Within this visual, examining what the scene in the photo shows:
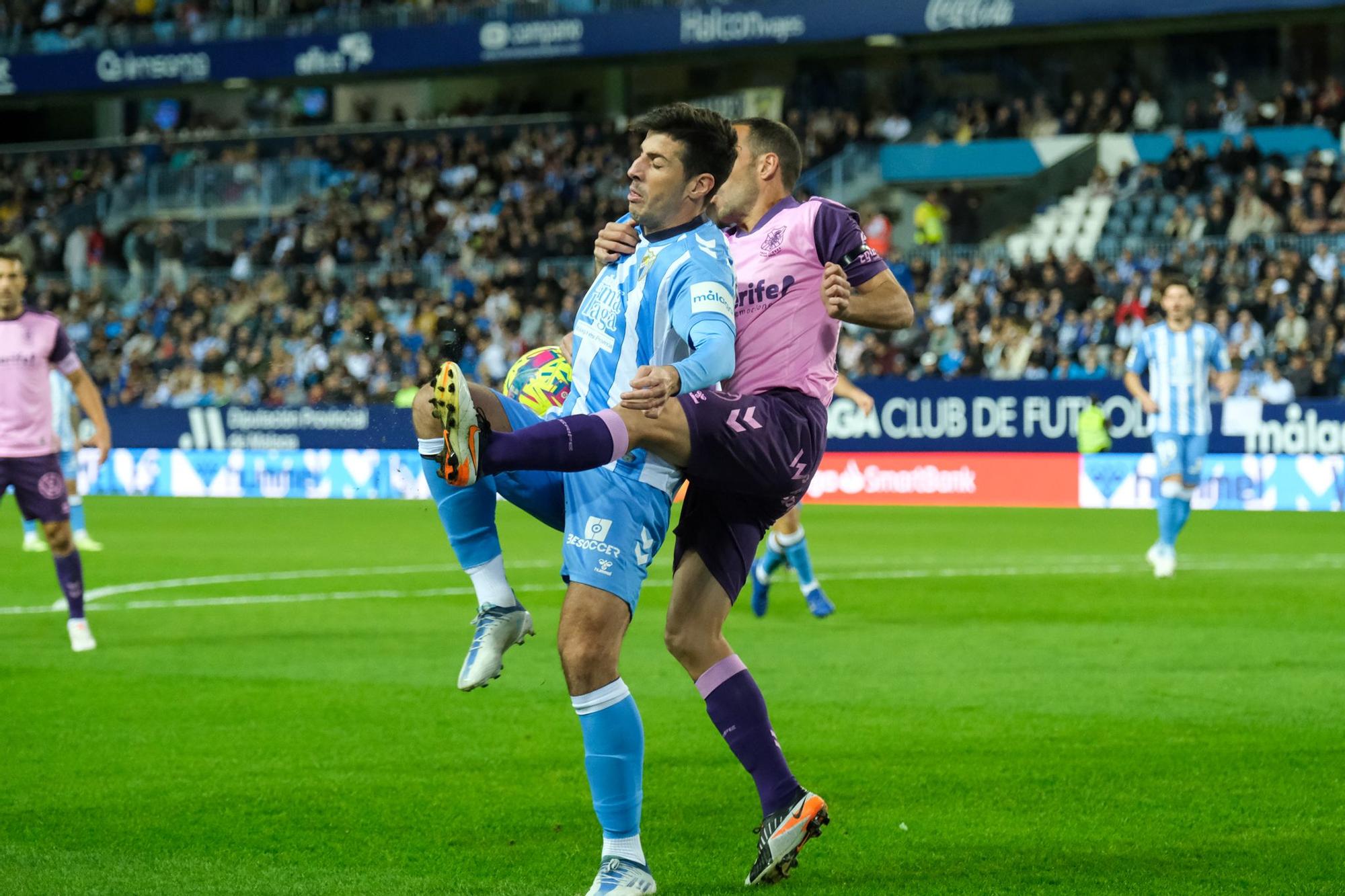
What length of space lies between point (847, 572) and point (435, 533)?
20.1 ft

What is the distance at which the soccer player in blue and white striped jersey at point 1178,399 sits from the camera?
13781 mm

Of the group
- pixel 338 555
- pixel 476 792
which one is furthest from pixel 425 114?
pixel 476 792

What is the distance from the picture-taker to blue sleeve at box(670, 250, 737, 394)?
4762 mm

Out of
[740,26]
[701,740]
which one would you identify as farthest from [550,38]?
[701,740]

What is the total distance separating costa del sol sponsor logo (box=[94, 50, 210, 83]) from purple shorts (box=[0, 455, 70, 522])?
2947 cm

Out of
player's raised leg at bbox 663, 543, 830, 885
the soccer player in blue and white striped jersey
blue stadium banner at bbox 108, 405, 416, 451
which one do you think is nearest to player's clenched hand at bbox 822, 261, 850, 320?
player's raised leg at bbox 663, 543, 830, 885

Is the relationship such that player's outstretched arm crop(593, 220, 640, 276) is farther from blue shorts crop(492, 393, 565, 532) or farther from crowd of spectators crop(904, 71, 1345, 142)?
crowd of spectators crop(904, 71, 1345, 142)

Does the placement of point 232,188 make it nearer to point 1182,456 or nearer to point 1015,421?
point 1015,421

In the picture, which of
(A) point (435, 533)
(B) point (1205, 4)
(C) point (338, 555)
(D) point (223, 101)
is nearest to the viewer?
(C) point (338, 555)

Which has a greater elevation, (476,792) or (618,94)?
(618,94)

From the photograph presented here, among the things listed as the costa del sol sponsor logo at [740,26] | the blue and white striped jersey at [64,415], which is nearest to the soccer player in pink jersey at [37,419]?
the blue and white striped jersey at [64,415]

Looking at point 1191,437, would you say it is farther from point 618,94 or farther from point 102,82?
point 102,82

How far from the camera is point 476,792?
256 inches

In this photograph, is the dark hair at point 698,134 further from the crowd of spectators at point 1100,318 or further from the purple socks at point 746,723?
the crowd of spectators at point 1100,318
